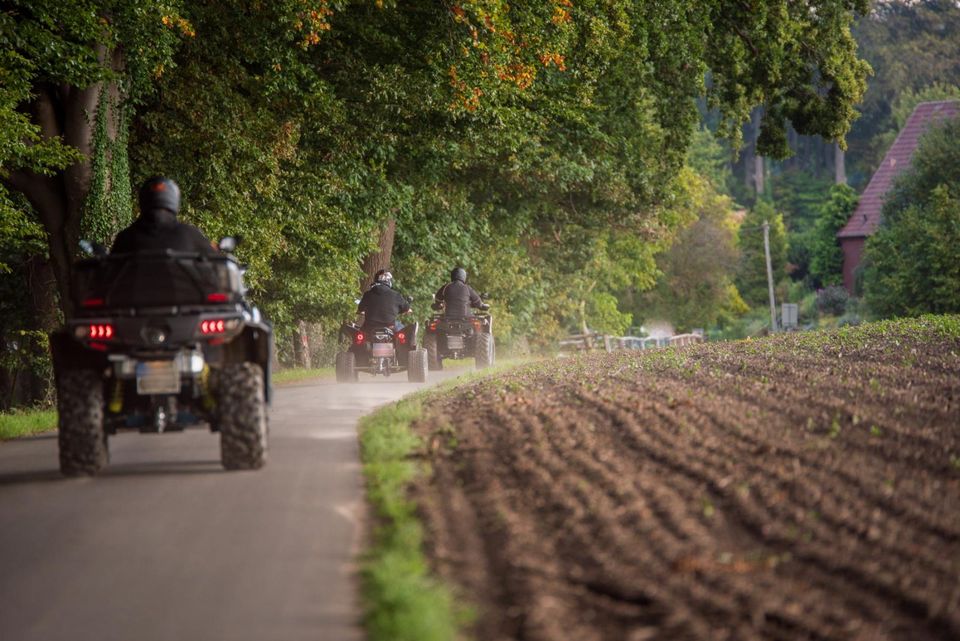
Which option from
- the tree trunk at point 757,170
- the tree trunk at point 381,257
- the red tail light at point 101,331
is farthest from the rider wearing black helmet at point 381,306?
the tree trunk at point 757,170

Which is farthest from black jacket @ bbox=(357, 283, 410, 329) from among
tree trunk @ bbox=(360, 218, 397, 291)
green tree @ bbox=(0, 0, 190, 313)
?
tree trunk @ bbox=(360, 218, 397, 291)

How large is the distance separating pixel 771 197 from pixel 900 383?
3867 inches

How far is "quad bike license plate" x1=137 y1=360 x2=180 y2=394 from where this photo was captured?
34.8ft

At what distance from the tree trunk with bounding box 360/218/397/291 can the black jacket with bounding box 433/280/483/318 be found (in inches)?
286

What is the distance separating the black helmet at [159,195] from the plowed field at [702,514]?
9.44ft

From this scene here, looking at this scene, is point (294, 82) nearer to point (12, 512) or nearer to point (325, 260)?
point (325, 260)

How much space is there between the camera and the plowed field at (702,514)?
6031 mm

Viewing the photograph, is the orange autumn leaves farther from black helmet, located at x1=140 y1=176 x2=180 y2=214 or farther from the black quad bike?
black helmet, located at x1=140 y1=176 x2=180 y2=214

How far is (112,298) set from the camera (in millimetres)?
10734

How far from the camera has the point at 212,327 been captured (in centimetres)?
1078

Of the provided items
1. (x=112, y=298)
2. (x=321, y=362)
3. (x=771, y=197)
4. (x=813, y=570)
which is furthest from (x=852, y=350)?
(x=771, y=197)

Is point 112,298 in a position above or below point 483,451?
above

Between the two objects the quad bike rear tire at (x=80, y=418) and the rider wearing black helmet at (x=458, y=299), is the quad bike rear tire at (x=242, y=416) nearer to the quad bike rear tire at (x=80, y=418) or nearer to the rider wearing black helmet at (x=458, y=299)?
the quad bike rear tire at (x=80, y=418)

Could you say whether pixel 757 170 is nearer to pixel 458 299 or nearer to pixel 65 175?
pixel 458 299
